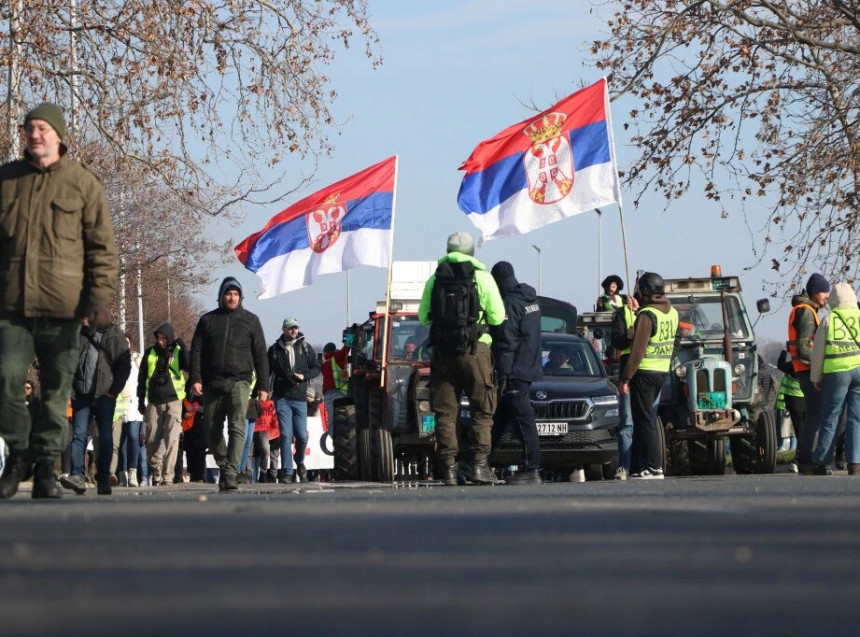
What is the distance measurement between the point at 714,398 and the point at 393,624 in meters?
16.3

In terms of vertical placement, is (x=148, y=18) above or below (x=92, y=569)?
above

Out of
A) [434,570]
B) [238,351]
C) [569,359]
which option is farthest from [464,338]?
[434,570]

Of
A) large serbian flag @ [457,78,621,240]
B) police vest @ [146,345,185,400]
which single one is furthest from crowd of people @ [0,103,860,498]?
large serbian flag @ [457,78,621,240]

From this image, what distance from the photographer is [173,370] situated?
75.6ft

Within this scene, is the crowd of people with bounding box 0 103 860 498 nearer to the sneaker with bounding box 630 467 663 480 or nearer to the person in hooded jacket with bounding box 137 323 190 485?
the sneaker with bounding box 630 467 663 480

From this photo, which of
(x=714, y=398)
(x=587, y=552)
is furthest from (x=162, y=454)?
(x=587, y=552)

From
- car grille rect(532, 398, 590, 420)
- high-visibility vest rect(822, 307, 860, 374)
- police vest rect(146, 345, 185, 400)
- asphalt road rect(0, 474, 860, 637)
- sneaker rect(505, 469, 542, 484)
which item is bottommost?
asphalt road rect(0, 474, 860, 637)

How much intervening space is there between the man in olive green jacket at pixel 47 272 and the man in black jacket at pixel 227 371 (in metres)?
4.90

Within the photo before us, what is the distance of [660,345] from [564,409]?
7.85 ft

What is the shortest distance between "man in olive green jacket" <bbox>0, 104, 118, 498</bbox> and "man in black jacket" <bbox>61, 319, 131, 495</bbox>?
5752 mm

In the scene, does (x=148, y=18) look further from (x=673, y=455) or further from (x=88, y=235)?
(x=88, y=235)

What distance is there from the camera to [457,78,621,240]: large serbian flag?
68.2 feet

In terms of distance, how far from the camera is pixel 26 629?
181 inches

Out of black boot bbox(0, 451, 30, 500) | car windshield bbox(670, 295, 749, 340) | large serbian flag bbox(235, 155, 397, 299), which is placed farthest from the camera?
large serbian flag bbox(235, 155, 397, 299)
